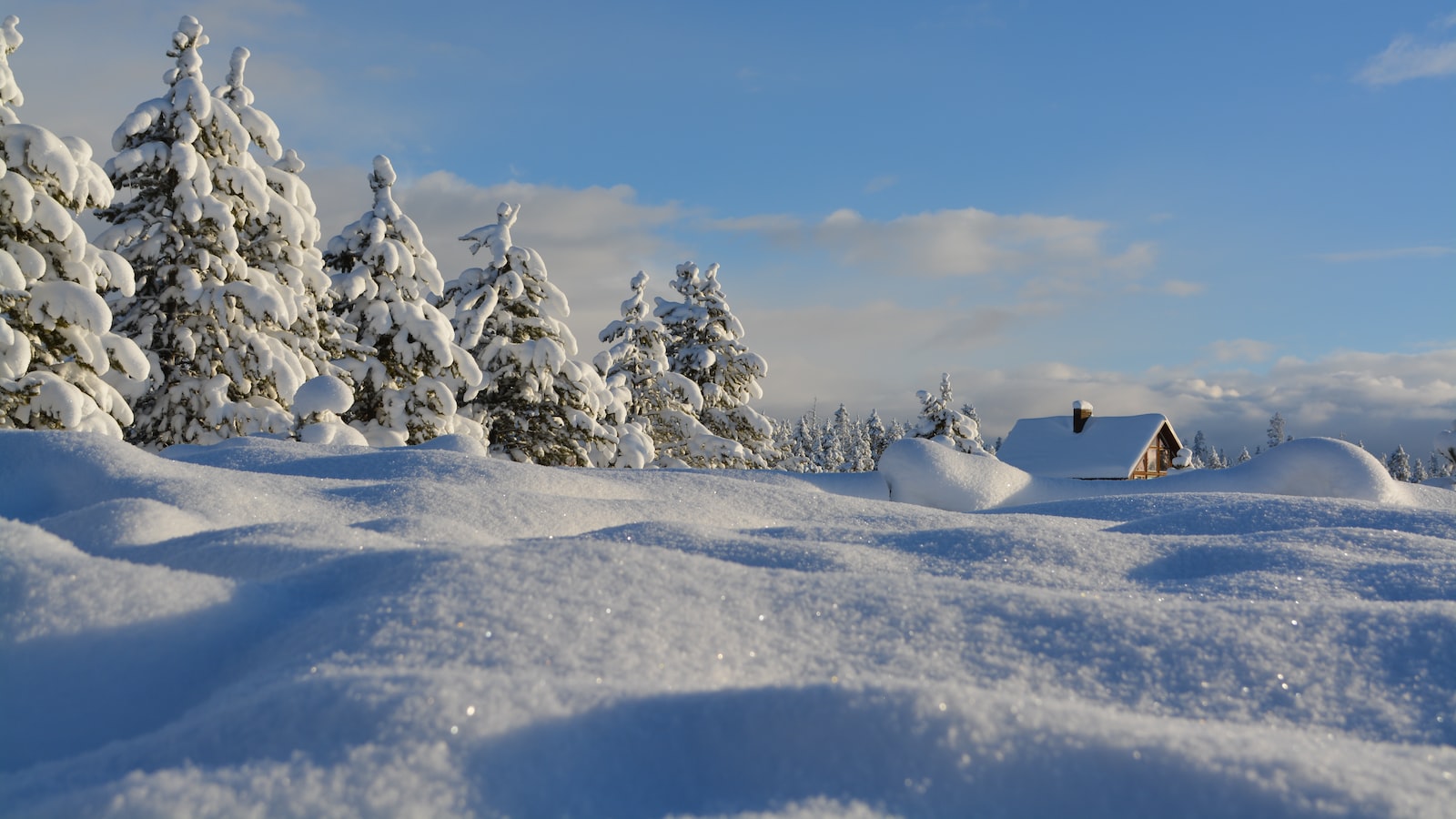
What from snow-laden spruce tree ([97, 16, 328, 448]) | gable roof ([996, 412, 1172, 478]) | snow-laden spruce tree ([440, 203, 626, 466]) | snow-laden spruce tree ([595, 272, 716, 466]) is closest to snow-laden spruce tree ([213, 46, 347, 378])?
snow-laden spruce tree ([97, 16, 328, 448])

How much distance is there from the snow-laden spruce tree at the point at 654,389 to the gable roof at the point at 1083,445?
1396 cm

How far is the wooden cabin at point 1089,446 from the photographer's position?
104ft

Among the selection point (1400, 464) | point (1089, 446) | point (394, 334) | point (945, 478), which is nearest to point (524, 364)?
point (394, 334)

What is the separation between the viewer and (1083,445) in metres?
33.0

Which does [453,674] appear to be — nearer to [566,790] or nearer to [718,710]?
[566,790]

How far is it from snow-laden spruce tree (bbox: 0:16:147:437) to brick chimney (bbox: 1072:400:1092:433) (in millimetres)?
31068

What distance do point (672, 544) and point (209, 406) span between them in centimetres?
1287

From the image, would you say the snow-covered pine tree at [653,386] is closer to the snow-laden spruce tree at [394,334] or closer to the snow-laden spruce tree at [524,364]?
the snow-laden spruce tree at [524,364]

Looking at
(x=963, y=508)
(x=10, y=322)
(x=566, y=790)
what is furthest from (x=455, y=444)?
(x=10, y=322)

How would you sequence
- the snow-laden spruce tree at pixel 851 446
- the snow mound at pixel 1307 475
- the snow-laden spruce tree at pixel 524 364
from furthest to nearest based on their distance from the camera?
the snow-laden spruce tree at pixel 851 446
the snow-laden spruce tree at pixel 524 364
the snow mound at pixel 1307 475

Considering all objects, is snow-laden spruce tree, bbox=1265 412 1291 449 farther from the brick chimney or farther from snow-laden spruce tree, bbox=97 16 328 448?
snow-laden spruce tree, bbox=97 16 328 448

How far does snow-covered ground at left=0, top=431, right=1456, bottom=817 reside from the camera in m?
1.14

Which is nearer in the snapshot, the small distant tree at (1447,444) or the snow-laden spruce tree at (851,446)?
the small distant tree at (1447,444)

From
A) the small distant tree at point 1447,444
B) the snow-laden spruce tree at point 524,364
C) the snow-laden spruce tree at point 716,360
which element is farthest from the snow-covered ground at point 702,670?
the snow-laden spruce tree at point 716,360
